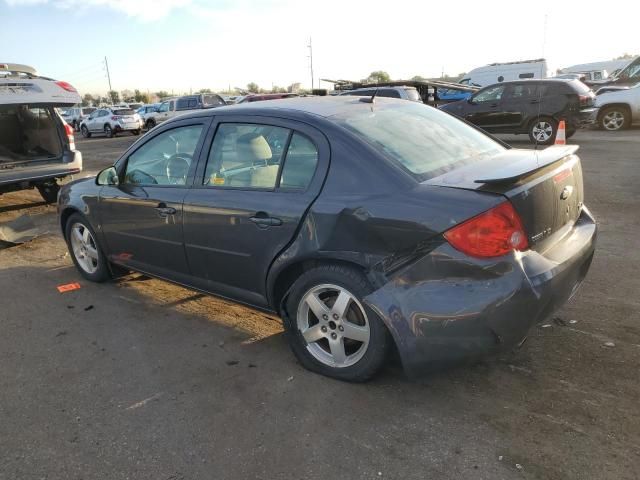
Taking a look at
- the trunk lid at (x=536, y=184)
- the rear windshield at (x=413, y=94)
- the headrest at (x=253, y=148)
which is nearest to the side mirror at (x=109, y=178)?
the headrest at (x=253, y=148)

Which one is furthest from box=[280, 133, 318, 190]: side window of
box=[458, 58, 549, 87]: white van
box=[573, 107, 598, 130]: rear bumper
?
box=[458, 58, 549, 87]: white van

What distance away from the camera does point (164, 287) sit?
475 cm

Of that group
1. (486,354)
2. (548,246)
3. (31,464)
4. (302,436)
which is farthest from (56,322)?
(548,246)

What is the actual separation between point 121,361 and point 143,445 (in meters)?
0.98

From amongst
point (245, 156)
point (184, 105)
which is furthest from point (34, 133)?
point (184, 105)

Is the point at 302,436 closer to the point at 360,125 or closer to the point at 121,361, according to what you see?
the point at 121,361

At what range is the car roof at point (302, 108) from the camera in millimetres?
3201

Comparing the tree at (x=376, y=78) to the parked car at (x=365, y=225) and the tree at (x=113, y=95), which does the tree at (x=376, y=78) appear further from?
the tree at (x=113, y=95)

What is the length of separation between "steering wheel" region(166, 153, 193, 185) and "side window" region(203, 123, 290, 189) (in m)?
0.23

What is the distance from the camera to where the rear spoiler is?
2.50m

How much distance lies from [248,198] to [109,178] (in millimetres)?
1758

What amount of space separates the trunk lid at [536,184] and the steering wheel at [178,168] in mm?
1801

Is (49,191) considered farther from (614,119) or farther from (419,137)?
(614,119)

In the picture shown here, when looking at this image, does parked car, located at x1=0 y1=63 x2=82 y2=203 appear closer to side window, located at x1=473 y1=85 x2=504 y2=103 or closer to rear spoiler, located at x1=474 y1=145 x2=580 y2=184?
rear spoiler, located at x1=474 y1=145 x2=580 y2=184
